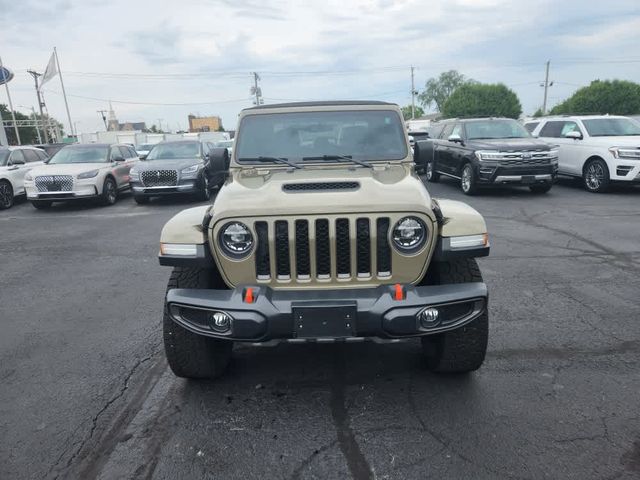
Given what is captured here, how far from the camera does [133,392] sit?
3422 mm

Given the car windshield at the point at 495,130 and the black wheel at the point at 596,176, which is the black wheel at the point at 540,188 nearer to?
the black wheel at the point at 596,176

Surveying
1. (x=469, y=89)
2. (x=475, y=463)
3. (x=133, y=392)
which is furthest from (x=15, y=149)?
(x=469, y=89)

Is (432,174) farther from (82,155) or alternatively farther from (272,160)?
(272,160)

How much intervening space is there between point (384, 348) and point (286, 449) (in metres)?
1.47

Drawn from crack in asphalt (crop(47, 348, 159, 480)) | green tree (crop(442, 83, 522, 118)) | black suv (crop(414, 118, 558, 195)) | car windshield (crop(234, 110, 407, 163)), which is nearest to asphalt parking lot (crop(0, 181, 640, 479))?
crack in asphalt (crop(47, 348, 159, 480))

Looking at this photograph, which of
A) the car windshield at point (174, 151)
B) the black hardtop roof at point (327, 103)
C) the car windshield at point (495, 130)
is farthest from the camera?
the car windshield at point (174, 151)

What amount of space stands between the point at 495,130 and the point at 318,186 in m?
10.3

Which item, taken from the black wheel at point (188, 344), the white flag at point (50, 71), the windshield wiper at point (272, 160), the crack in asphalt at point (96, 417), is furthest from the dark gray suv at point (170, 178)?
the white flag at point (50, 71)

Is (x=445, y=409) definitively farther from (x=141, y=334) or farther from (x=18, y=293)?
(x=18, y=293)

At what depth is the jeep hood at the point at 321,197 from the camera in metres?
2.88

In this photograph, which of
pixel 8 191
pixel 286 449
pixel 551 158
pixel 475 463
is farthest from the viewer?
pixel 8 191

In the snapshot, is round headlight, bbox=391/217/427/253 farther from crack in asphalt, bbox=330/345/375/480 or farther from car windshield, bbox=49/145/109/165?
car windshield, bbox=49/145/109/165

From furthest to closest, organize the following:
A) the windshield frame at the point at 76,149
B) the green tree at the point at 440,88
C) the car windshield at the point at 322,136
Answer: the green tree at the point at 440,88, the windshield frame at the point at 76,149, the car windshield at the point at 322,136

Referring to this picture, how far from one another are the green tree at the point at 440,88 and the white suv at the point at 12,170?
9441 cm
